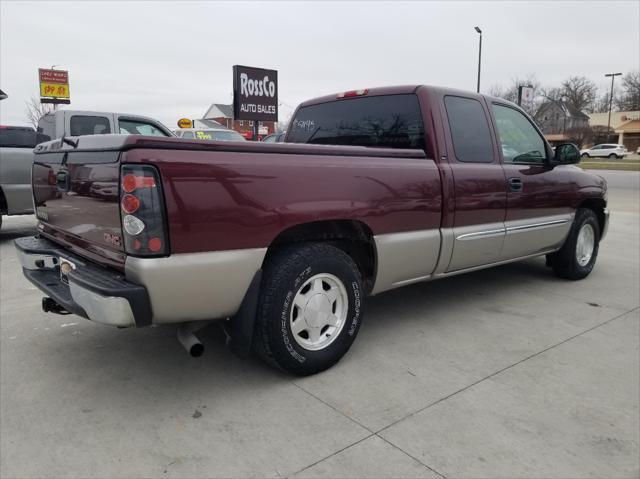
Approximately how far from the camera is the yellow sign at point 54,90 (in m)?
35.3

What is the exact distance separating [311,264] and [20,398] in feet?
6.02

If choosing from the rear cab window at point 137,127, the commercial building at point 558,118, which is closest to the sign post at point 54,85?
the rear cab window at point 137,127

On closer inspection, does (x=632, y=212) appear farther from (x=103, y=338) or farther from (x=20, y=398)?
(x=20, y=398)

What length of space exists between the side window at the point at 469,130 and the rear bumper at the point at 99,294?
2.65 meters

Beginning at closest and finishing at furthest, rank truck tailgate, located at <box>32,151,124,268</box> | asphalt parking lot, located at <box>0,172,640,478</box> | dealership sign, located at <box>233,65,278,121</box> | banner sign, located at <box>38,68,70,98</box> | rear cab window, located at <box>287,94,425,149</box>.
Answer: asphalt parking lot, located at <box>0,172,640,478</box>, truck tailgate, located at <box>32,151,124,268</box>, rear cab window, located at <box>287,94,425,149</box>, dealership sign, located at <box>233,65,278,121</box>, banner sign, located at <box>38,68,70,98</box>

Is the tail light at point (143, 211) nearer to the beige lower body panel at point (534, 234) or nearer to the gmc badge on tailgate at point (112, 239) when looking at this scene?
the gmc badge on tailgate at point (112, 239)

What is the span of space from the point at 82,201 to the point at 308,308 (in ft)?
4.75

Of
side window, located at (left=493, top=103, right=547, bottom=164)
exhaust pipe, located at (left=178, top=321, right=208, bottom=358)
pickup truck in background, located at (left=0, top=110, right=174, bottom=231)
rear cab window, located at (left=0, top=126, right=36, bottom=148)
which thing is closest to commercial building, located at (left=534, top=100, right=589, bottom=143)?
A: pickup truck in background, located at (left=0, top=110, right=174, bottom=231)

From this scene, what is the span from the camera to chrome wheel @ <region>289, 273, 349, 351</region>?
309 cm

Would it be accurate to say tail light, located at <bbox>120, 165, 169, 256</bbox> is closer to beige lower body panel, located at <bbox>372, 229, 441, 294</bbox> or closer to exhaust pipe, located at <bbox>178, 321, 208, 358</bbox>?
exhaust pipe, located at <bbox>178, 321, 208, 358</bbox>

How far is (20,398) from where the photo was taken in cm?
293

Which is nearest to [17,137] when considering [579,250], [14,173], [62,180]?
[14,173]

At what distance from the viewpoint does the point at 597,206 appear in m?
5.81

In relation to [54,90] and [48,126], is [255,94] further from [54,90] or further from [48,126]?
[54,90]
